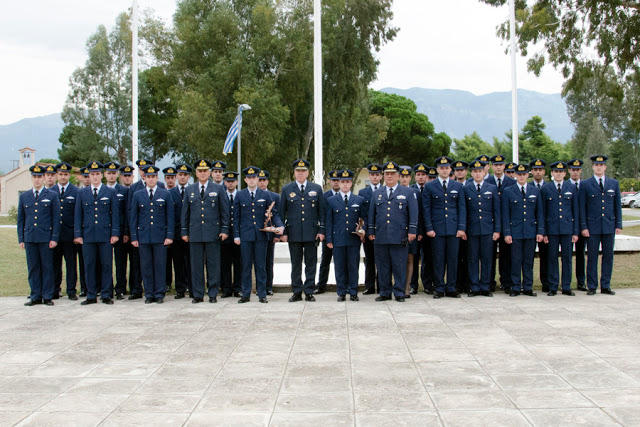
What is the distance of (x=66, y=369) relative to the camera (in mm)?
5535

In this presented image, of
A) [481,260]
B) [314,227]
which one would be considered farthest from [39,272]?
[481,260]

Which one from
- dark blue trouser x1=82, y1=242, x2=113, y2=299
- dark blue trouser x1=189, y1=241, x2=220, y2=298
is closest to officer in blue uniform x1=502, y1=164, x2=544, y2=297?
dark blue trouser x1=189, y1=241, x2=220, y2=298

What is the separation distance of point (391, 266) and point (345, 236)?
2.65ft

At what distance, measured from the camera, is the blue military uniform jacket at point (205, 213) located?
29.7ft

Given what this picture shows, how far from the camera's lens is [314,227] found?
9125 millimetres

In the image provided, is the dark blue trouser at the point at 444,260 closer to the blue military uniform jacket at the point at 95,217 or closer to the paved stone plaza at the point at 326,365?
the paved stone plaza at the point at 326,365

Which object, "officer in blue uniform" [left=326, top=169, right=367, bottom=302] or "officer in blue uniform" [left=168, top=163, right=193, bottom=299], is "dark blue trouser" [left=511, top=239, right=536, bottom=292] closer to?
"officer in blue uniform" [left=326, top=169, right=367, bottom=302]

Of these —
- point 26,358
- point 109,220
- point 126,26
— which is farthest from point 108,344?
point 126,26

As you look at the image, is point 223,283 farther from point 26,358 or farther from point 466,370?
point 466,370

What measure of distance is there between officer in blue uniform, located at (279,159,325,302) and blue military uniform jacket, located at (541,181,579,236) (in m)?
3.44

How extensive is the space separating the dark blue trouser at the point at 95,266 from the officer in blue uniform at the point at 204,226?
45.8 inches

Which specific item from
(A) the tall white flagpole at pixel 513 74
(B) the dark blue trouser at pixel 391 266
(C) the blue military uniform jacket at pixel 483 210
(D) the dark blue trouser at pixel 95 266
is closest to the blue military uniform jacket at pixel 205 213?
(D) the dark blue trouser at pixel 95 266

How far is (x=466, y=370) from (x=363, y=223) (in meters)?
4.33

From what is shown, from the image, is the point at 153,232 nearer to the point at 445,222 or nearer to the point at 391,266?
the point at 391,266
